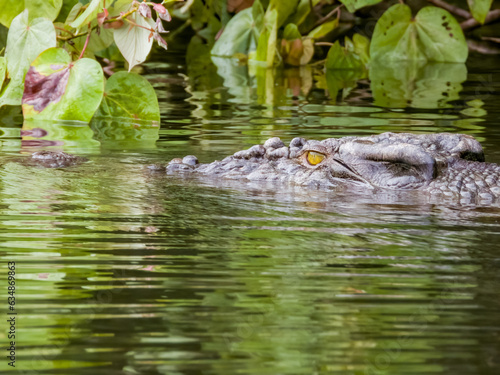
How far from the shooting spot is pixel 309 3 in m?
11.0

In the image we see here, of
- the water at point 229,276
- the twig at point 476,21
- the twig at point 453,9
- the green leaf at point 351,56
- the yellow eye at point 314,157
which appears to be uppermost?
the twig at point 453,9

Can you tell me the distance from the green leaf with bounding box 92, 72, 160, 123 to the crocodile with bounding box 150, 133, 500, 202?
6.71 feet

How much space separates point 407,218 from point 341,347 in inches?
64.1

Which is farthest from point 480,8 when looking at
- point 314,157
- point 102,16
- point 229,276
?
point 229,276

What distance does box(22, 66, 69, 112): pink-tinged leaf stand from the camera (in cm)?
615

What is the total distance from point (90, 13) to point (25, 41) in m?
0.61

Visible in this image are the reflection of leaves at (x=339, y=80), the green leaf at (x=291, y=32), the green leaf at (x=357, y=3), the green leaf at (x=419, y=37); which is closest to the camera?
the reflection of leaves at (x=339, y=80)

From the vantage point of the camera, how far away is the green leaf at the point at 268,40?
980 cm

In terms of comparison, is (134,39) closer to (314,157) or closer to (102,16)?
(102,16)

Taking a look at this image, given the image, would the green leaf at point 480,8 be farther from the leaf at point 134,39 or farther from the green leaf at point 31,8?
the green leaf at point 31,8

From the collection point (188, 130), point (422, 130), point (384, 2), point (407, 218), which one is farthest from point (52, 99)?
point (384, 2)

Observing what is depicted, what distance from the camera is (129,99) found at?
6824mm

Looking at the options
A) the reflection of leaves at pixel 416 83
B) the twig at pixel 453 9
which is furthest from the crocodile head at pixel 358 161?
the twig at pixel 453 9

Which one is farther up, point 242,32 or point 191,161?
point 242,32
